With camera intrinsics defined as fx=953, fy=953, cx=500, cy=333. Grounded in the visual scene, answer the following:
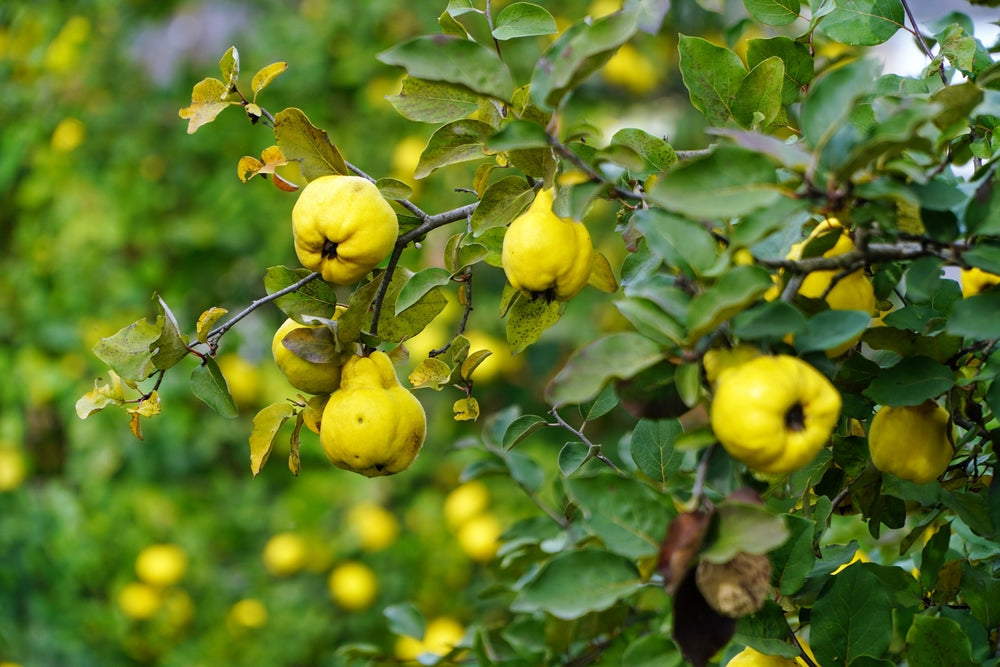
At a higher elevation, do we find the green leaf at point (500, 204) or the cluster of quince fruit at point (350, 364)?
the green leaf at point (500, 204)

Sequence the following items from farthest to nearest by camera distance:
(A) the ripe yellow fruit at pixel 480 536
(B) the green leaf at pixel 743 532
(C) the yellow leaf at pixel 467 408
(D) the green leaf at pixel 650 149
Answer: (A) the ripe yellow fruit at pixel 480 536, (C) the yellow leaf at pixel 467 408, (D) the green leaf at pixel 650 149, (B) the green leaf at pixel 743 532

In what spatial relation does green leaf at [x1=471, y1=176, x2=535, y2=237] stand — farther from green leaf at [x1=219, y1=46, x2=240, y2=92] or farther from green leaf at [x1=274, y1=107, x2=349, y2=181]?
green leaf at [x1=219, y1=46, x2=240, y2=92]

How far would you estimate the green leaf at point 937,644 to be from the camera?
670 millimetres

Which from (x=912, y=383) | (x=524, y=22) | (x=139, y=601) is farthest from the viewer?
(x=139, y=601)

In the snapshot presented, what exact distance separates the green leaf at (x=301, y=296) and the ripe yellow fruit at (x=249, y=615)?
1.60 metres

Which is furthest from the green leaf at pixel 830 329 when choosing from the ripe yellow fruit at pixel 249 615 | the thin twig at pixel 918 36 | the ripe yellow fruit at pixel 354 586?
the ripe yellow fruit at pixel 249 615

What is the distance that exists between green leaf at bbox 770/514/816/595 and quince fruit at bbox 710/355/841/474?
152mm

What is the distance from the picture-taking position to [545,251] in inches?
28.0

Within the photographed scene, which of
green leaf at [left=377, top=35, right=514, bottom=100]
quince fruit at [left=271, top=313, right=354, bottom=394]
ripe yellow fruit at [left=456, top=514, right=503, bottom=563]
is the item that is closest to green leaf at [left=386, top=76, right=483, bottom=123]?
green leaf at [left=377, top=35, right=514, bottom=100]

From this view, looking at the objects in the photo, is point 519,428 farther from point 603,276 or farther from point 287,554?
point 287,554

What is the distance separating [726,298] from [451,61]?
23 cm

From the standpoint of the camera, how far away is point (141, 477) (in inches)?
96.0

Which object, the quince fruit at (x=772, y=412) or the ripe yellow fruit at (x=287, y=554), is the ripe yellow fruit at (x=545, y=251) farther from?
the ripe yellow fruit at (x=287, y=554)

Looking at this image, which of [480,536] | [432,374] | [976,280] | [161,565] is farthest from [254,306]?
[161,565]
